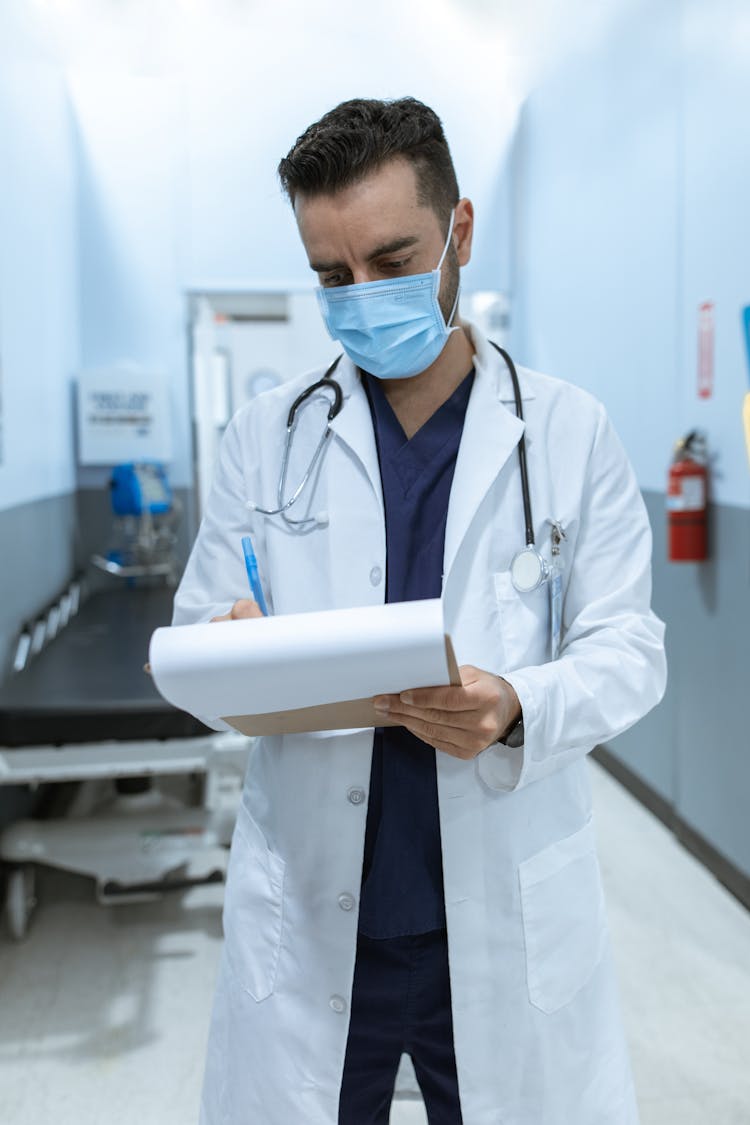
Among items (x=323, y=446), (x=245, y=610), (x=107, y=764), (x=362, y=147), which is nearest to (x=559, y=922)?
(x=245, y=610)

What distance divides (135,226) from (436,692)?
434cm

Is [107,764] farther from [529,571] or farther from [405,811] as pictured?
[529,571]

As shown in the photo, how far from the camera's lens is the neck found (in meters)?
1.16

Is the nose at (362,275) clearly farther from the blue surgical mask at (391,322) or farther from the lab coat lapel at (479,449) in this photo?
the lab coat lapel at (479,449)

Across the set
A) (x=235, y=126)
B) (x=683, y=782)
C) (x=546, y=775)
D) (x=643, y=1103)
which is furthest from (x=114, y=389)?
(x=546, y=775)

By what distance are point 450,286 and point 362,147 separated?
0.20 metres

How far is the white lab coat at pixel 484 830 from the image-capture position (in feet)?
3.29

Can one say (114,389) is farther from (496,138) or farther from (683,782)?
(683,782)

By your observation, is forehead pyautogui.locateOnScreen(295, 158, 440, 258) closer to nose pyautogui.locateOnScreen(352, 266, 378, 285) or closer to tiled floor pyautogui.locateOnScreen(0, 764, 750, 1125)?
nose pyautogui.locateOnScreen(352, 266, 378, 285)

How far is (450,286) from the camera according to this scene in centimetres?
116

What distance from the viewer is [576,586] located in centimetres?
103

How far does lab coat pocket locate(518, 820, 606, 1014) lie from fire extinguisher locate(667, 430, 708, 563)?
6.18 feet

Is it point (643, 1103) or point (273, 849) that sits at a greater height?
point (273, 849)

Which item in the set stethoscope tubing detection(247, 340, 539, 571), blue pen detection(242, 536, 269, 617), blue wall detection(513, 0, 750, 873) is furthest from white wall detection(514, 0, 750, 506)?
blue pen detection(242, 536, 269, 617)
